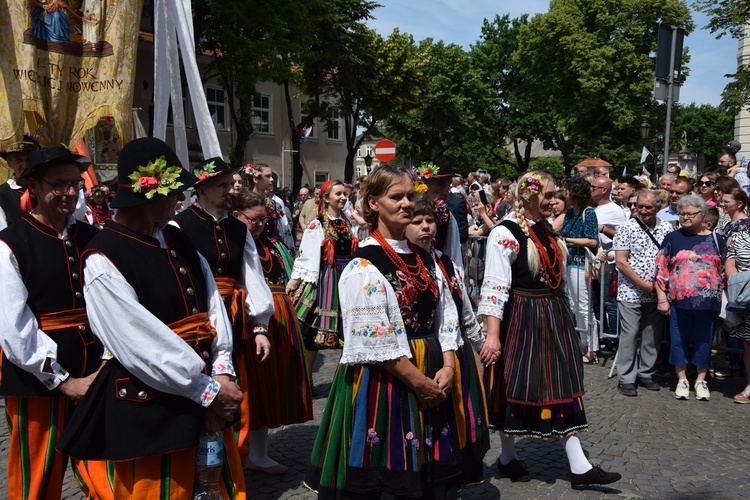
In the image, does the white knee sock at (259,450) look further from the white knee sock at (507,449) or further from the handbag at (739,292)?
the handbag at (739,292)

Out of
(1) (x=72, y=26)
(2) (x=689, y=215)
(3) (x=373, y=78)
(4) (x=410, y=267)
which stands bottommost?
(4) (x=410, y=267)

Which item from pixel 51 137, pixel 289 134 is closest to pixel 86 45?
pixel 51 137

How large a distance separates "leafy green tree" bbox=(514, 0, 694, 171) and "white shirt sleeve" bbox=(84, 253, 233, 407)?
117ft

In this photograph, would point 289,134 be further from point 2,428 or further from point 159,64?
point 2,428

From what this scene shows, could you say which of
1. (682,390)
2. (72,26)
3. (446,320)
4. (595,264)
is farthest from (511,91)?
(446,320)

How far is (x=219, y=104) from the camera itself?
30.2m

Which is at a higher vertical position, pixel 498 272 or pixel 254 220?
pixel 254 220

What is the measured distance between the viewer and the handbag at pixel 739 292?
6422mm

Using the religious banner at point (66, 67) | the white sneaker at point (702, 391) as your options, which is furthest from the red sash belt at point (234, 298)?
the religious banner at point (66, 67)

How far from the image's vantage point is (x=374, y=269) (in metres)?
3.31

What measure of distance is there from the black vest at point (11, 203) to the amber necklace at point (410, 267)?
249 centimetres

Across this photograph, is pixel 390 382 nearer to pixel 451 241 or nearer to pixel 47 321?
pixel 47 321

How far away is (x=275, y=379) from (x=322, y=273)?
1761 mm

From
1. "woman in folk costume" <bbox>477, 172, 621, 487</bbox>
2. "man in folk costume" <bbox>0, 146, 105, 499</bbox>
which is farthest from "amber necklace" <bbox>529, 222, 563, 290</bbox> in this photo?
"man in folk costume" <bbox>0, 146, 105, 499</bbox>
